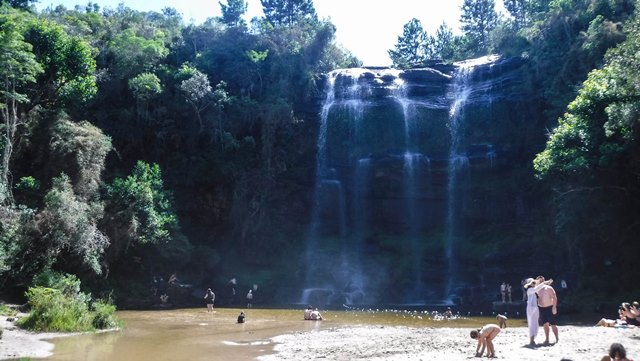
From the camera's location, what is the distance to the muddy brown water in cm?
1404

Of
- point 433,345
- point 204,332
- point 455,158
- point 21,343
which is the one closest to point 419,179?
point 455,158

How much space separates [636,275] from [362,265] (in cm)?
1617

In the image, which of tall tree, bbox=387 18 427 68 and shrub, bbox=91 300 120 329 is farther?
tall tree, bbox=387 18 427 68

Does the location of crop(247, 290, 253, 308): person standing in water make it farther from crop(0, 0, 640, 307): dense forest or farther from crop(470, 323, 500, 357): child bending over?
crop(470, 323, 500, 357): child bending over

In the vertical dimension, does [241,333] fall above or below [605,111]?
below

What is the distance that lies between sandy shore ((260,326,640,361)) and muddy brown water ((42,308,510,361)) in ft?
3.78

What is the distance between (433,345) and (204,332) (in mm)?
8231

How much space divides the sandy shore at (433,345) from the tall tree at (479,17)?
2633 inches

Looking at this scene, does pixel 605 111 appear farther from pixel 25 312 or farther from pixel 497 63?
pixel 25 312

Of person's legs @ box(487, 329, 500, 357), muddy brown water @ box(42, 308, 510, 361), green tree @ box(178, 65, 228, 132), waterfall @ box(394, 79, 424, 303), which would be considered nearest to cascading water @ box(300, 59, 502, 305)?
waterfall @ box(394, 79, 424, 303)

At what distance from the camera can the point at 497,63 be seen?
42562mm

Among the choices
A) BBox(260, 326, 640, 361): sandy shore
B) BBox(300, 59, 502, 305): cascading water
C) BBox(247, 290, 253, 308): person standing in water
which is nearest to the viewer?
BBox(260, 326, 640, 361): sandy shore

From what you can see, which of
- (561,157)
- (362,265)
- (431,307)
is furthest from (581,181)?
(362,265)

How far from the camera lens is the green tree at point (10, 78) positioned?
2525 centimetres
